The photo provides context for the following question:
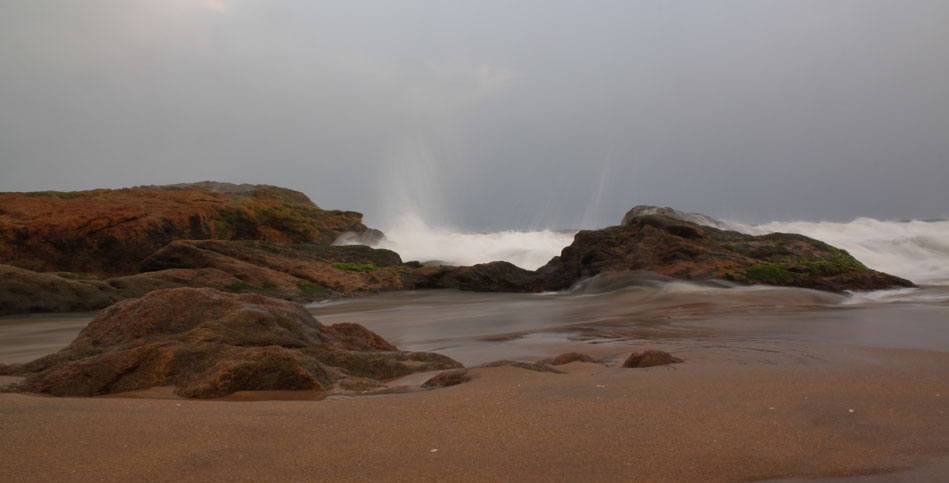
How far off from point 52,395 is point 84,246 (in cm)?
1403

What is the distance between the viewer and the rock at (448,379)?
3146 mm

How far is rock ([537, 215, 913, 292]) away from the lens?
10.5m

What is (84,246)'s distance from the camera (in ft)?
46.9

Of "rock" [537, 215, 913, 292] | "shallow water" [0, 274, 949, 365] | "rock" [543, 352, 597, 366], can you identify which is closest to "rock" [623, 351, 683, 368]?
"rock" [543, 352, 597, 366]

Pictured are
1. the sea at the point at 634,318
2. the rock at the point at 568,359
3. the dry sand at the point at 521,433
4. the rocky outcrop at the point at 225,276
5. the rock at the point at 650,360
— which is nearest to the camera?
the dry sand at the point at 521,433

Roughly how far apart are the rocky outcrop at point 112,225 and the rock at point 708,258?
1080 centimetres

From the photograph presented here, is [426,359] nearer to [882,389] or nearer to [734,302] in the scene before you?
[882,389]

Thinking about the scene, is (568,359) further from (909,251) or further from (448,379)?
(909,251)

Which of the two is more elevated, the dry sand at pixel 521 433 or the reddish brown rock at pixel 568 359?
the reddish brown rock at pixel 568 359

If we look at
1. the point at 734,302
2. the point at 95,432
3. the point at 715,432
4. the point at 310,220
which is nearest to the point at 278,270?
the point at 310,220

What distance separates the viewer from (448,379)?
3.18 meters

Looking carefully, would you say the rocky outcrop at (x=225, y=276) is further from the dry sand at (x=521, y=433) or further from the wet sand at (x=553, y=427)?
the dry sand at (x=521, y=433)

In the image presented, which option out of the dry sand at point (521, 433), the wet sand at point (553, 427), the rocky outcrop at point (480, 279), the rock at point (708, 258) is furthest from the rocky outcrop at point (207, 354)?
the rocky outcrop at point (480, 279)

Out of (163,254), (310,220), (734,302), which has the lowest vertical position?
(734,302)
